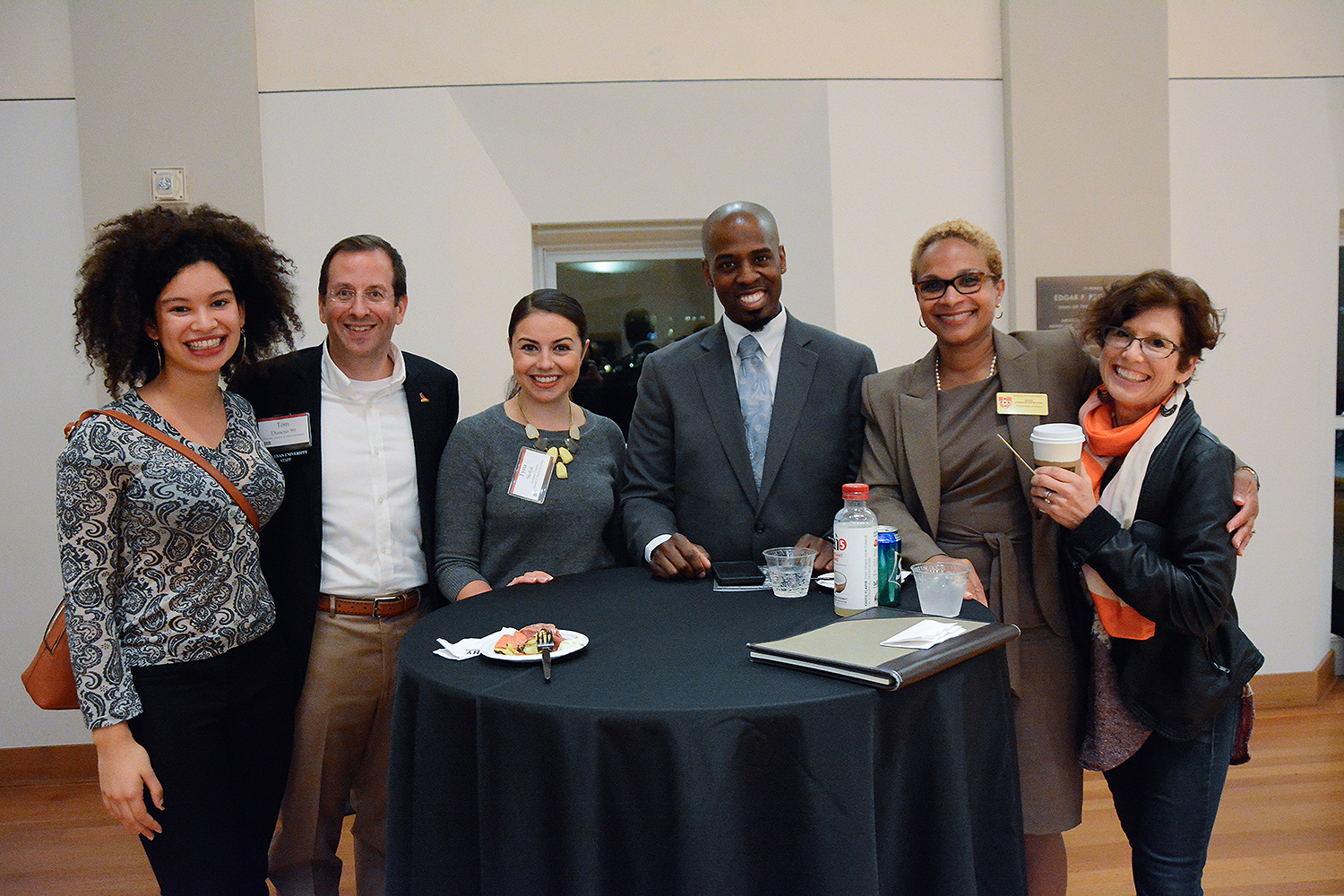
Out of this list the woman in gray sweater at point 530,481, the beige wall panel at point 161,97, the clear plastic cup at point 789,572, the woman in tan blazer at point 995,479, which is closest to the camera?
the clear plastic cup at point 789,572

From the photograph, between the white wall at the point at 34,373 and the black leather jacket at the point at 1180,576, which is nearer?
the black leather jacket at the point at 1180,576

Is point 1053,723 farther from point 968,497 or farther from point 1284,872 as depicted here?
point 1284,872

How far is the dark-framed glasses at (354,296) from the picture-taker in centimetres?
218

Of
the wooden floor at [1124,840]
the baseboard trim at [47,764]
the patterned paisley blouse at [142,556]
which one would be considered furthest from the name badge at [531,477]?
the baseboard trim at [47,764]

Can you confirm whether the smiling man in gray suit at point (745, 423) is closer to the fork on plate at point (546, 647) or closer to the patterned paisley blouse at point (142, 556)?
the fork on plate at point (546, 647)

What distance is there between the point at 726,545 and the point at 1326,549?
385 cm

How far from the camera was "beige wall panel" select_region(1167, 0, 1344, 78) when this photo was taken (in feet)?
12.9

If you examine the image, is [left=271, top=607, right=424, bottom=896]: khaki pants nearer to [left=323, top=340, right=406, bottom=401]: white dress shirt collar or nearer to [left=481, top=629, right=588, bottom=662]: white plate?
[left=323, top=340, right=406, bottom=401]: white dress shirt collar

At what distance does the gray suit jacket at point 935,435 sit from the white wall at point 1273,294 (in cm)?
261

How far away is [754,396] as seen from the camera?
2.42 m

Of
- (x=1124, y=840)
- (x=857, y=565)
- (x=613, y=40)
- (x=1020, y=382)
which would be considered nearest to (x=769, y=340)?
(x=1020, y=382)

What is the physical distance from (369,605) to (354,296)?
86 centimetres

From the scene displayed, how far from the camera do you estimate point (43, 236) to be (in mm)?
3662

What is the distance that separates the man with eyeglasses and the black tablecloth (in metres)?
0.75
